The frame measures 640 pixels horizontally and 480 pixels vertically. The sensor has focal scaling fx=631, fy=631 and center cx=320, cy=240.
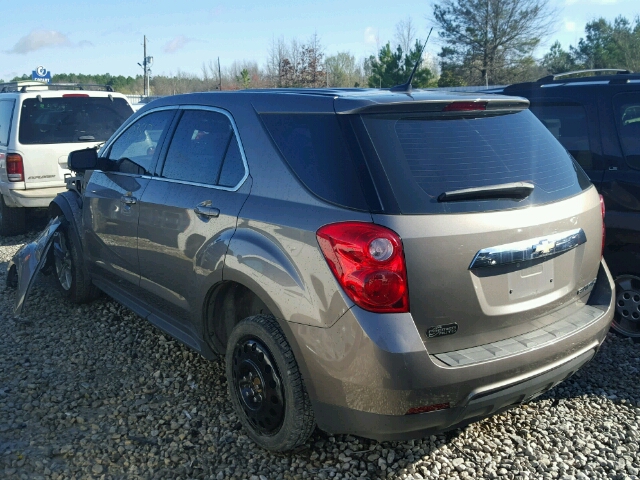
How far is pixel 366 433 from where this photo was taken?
276 centimetres

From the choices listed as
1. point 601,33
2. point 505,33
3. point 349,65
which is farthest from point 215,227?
point 349,65

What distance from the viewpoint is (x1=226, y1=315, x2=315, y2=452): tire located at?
296 centimetres

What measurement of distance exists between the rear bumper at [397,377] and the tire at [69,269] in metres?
3.04

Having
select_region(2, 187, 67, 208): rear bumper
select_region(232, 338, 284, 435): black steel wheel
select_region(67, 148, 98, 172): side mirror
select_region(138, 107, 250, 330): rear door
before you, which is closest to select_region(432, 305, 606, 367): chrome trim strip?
select_region(232, 338, 284, 435): black steel wheel

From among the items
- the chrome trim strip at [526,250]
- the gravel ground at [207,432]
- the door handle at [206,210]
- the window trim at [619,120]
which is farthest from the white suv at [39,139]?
the chrome trim strip at [526,250]

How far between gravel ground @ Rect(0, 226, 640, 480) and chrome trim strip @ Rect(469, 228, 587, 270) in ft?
3.66

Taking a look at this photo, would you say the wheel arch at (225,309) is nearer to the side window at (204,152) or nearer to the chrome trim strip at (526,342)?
the side window at (204,152)

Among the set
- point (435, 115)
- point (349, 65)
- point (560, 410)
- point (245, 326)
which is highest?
point (349, 65)

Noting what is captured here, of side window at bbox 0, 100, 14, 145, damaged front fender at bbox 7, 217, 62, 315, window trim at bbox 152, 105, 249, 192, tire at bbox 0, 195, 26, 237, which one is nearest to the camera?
window trim at bbox 152, 105, 249, 192

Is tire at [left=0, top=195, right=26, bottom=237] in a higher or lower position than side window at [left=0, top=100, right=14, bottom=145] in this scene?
lower

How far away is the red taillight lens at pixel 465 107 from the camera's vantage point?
9.83 feet

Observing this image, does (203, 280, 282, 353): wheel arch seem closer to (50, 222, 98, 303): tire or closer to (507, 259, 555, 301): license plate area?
(507, 259, 555, 301): license plate area

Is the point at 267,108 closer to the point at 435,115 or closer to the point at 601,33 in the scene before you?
the point at 435,115

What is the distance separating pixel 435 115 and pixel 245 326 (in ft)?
4.60
